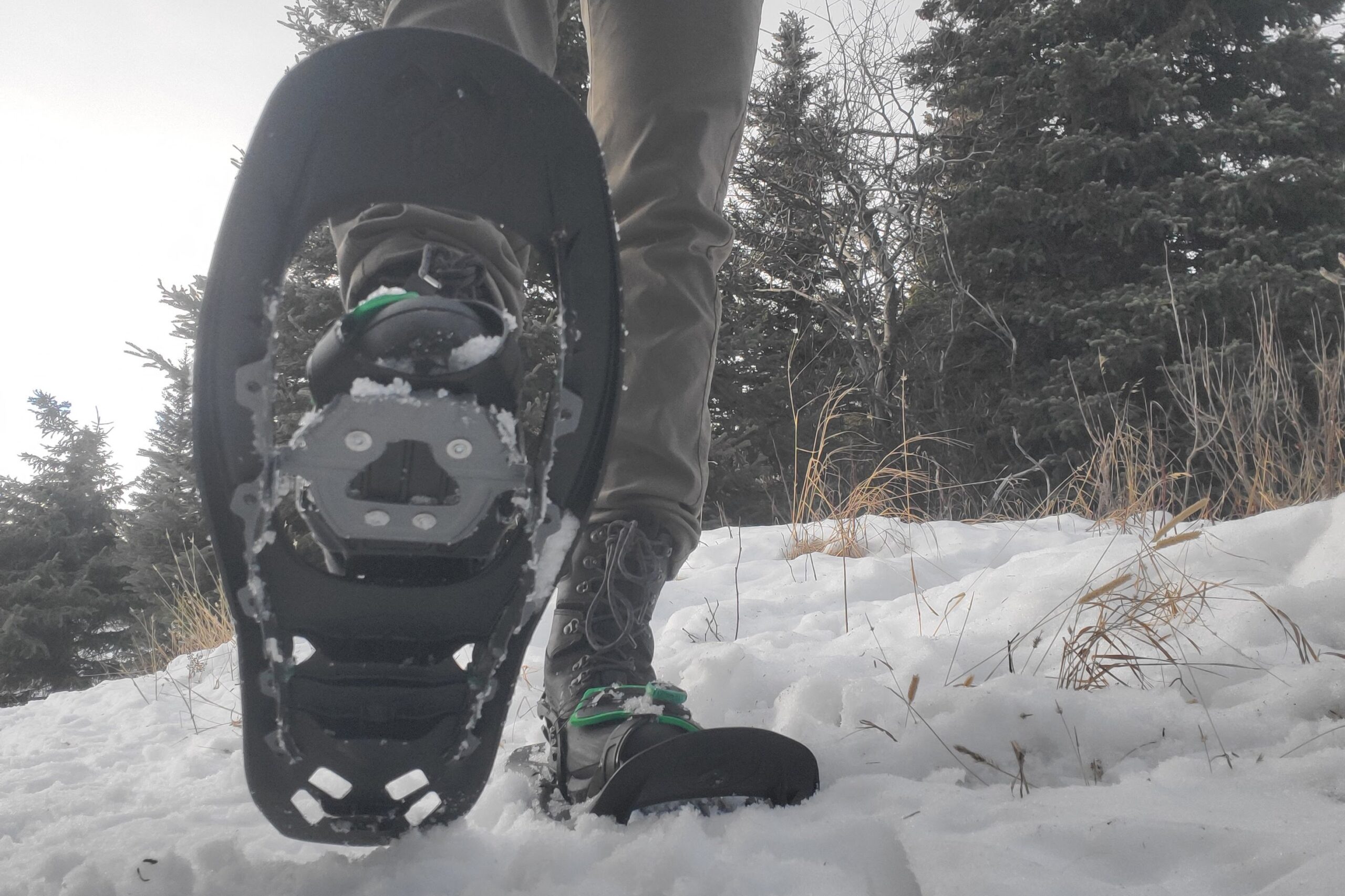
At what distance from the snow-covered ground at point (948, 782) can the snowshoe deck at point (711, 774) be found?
0.02 metres

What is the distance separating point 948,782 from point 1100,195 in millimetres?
8160

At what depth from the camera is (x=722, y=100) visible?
0.96 m

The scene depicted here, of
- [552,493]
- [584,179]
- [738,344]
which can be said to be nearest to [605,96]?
[584,179]

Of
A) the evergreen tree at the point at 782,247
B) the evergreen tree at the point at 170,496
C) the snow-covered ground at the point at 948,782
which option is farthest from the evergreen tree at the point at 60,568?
the snow-covered ground at the point at 948,782

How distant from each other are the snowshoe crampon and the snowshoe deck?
12 centimetres

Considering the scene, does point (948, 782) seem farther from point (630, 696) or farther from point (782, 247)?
point (782, 247)

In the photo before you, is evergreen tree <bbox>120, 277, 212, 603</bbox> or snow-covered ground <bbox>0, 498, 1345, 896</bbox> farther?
evergreen tree <bbox>120, 277, 212, 603</bbox>

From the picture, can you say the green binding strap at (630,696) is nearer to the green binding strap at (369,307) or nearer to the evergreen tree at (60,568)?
the green binding strap at (369,307)

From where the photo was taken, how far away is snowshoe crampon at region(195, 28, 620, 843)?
59 cm

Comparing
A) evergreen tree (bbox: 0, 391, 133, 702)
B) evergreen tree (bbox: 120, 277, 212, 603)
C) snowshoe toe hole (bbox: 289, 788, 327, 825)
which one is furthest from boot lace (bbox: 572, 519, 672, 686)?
evergreen tree (bbox: 0, 391, 133, 702)

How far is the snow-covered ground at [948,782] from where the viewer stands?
21.6 inches

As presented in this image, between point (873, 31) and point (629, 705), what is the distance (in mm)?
7995

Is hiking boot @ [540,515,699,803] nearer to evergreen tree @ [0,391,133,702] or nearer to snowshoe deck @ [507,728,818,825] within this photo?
snowshoe deck @ [507,728,818,825]

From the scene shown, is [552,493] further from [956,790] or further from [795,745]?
[956,790]
